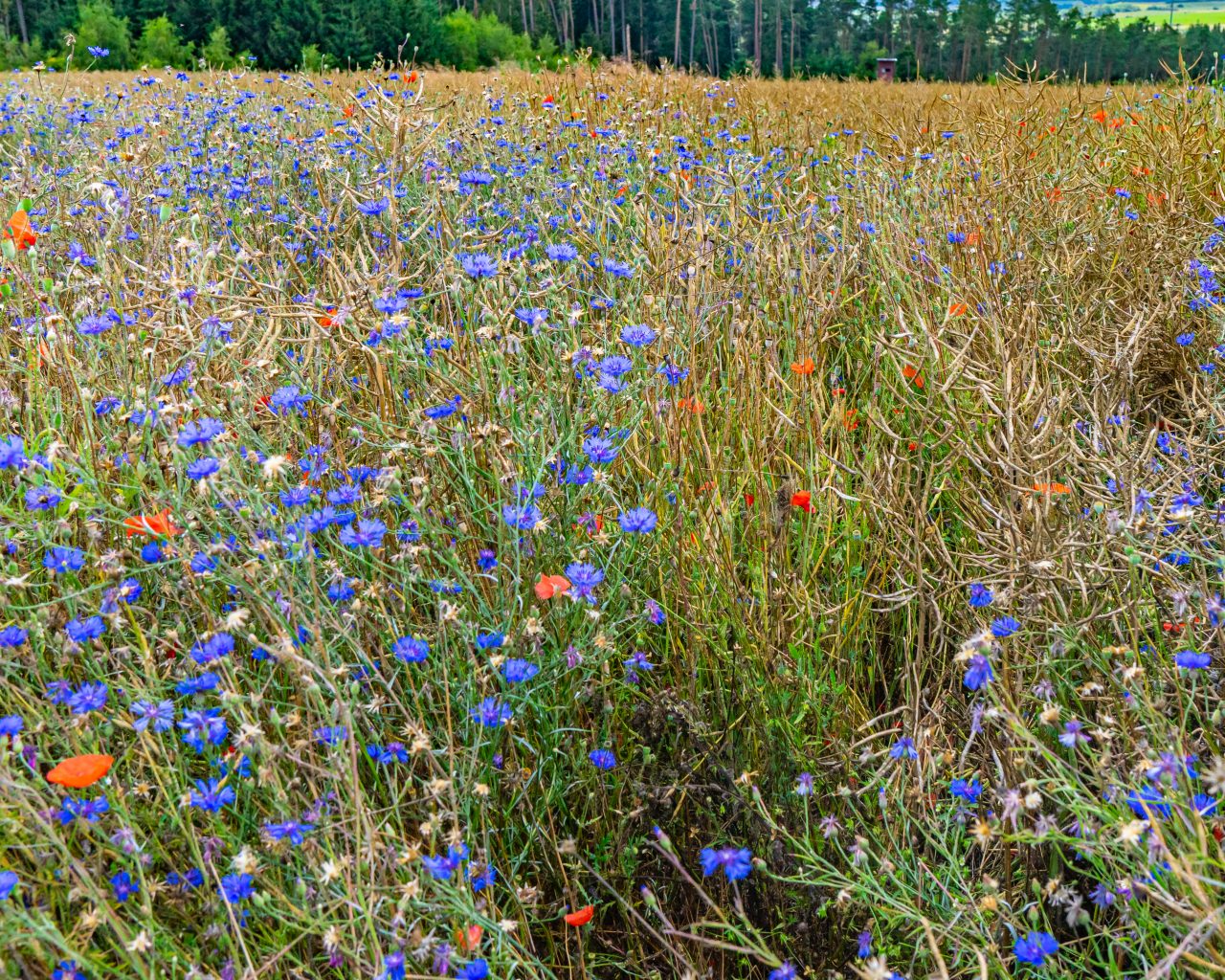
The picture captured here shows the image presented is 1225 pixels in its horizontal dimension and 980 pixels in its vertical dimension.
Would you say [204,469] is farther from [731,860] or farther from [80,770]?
[731,860]

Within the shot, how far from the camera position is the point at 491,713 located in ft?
4.55

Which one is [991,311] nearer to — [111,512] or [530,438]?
[530,438]

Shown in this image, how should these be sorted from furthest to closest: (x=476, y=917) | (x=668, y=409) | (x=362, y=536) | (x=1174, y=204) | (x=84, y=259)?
(x=1174, y=204) → (x=84, y=259) → (x=668, y=409) → (x=362, y=536) → (x=476, y=917)

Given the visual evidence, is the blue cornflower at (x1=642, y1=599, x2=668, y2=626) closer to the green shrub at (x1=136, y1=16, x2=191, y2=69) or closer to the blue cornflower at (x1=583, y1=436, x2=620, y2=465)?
the blue cornflower at (x1=583, y1=436, x2=620, y2=465)

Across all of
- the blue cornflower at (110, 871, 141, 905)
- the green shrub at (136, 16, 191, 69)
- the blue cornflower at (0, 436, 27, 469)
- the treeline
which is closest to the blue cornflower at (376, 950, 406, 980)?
the blue cornflower at (110, 871, 141, 905)

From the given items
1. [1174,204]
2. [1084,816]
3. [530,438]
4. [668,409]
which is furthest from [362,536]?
[1174,204]

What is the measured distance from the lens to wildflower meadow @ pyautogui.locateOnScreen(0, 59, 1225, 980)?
1178mm

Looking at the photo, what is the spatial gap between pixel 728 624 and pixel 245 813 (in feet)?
2.90

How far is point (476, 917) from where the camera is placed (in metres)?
1.06

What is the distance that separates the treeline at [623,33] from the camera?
97.3 feet

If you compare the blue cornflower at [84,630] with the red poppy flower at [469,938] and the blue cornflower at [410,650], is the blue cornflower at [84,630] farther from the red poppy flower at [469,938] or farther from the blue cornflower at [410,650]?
the red poppy flower at [469,938]

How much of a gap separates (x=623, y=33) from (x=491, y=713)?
52.2m

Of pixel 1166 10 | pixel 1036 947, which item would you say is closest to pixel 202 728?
pixel 1036 947

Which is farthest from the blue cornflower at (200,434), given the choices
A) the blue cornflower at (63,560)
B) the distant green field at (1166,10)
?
the distant green field at (1166,10)
